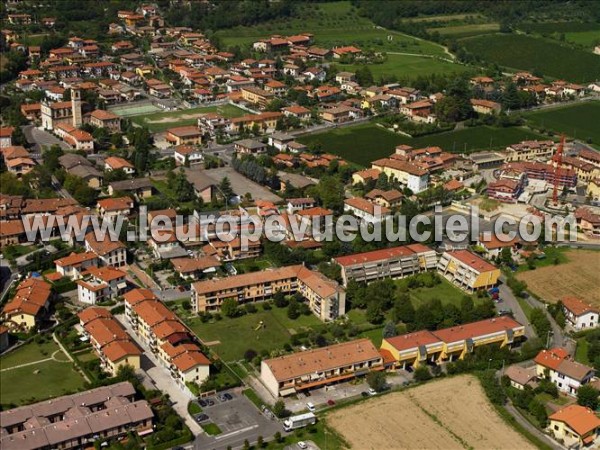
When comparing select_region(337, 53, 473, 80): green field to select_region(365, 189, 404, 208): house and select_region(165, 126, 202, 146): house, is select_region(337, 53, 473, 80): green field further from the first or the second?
select_region(365, 189, 404, 208): house

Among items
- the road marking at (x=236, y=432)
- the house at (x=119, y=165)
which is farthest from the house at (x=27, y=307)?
the house at (x=119, y=165)

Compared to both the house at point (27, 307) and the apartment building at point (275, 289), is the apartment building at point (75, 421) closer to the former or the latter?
the house at point (27, 307)

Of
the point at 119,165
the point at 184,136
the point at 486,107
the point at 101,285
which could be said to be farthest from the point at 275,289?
the point at 486,107

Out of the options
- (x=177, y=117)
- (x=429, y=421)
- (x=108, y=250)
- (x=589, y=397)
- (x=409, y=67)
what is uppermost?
(x=108, y=250)

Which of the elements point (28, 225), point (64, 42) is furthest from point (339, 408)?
point (64, 42)

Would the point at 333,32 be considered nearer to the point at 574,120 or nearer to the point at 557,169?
the point at 574,120

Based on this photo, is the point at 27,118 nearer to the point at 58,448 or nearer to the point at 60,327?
the point at 60,327
